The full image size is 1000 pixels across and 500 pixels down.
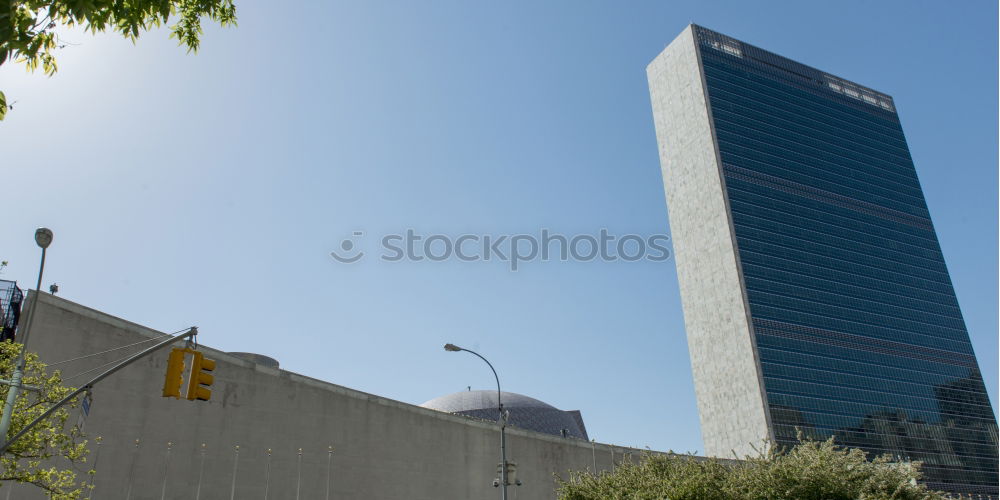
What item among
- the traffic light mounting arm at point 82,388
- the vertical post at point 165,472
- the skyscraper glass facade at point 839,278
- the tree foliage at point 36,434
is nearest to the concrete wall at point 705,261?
the skyscraper glass facade at point 839,278

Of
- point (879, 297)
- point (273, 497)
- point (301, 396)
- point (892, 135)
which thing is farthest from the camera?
point (892, 135)

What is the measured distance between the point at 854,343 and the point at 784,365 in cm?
2230

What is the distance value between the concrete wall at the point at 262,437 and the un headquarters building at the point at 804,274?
335 ft

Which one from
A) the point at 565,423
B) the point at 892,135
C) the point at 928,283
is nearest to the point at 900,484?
the point at 565,423

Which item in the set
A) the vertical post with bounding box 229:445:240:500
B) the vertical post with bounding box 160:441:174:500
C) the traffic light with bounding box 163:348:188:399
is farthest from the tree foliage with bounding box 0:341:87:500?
the vertical post with bounding box 229:445:240:500

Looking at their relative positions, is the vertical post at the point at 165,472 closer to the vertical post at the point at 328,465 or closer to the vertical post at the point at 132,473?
the vertical post at the point at 132,473

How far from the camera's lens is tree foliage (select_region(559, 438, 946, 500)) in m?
25.2

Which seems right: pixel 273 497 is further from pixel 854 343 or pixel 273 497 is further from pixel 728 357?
pixel 854 343

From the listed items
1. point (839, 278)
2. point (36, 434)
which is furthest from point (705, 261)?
point (36, 434)

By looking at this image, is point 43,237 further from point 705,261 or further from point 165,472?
point 705,261

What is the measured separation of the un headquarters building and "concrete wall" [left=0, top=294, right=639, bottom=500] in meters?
102

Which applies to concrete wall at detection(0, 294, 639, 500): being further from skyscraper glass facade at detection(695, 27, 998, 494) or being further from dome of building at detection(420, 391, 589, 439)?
skyscraper glass facade at detection(695, 27, 998, 494)

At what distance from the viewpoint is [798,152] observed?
16775cm

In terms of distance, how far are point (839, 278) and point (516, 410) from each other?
3958 inches
